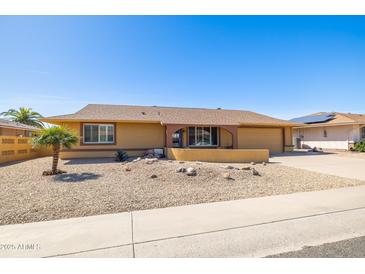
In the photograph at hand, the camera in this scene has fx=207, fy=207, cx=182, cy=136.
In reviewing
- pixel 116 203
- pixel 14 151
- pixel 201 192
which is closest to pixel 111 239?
pixel 116 203

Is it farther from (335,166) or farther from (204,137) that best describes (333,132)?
(204,137)

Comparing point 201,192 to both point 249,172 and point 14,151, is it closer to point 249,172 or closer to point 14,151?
point 249,172

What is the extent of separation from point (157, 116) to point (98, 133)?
4641mm

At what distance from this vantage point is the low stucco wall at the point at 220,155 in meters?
13.0

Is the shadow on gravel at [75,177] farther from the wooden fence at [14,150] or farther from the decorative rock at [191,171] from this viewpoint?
the wooden fence at [14,150]

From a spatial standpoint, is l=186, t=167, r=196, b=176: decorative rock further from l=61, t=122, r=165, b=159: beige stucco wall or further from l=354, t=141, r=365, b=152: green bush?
l=354, t=141, r=365, b=152: green bush

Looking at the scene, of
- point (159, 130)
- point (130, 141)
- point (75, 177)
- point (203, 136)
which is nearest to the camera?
point (75, 177)

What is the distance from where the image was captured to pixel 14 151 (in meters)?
14.5

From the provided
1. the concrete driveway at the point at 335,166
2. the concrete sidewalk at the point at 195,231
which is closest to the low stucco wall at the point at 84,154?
the concrete sidewalk at the point at 195,231

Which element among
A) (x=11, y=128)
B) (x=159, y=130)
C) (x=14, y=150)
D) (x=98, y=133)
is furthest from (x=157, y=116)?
(x=11, y=128)

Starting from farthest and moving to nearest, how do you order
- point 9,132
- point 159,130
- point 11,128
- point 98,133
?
point 9,132
point 11,128
point 159,130
point 98,133

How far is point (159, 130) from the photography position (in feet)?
53.7
